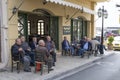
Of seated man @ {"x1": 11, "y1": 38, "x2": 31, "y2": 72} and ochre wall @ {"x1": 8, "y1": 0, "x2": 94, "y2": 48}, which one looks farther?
ochre wall @ {"x1": 8, "y1": 0, "x2": 94, "y2": 48}

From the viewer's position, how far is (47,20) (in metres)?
22.0

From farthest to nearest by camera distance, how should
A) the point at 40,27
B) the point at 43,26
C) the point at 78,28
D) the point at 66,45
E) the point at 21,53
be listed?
the point at 78,28 → the point at 40,27 → the point at 43,26 → the point at 66,45 → the point at 21,53

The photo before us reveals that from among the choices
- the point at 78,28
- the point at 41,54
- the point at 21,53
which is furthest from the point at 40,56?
the point at 78,28

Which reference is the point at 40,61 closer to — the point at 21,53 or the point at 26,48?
the point at 21,53

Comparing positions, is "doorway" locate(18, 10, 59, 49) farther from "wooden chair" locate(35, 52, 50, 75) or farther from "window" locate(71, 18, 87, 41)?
"wooden chair" locate(35, 52, 50, 75)

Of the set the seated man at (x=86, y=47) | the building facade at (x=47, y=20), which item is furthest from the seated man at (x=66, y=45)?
the building facade at (x=47, y=20)

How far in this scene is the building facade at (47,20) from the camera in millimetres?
14523

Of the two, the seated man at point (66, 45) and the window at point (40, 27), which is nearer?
the seated man at point (66, 45)

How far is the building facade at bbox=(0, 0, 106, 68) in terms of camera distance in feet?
47.6

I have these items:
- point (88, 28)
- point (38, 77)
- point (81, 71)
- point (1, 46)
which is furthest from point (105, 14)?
point (38, 77)

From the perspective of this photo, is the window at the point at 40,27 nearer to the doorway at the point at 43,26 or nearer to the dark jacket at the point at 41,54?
the doorway at the point at 43,26

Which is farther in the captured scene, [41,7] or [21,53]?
[41,7]

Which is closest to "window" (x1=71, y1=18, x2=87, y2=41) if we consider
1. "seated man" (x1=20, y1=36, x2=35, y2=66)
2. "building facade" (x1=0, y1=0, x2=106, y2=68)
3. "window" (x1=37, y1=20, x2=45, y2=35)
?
"building facade" (x1=0, y1=0, x2=106, y2=68)

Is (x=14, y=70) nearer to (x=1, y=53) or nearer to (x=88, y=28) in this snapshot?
(x=1, y=53)
